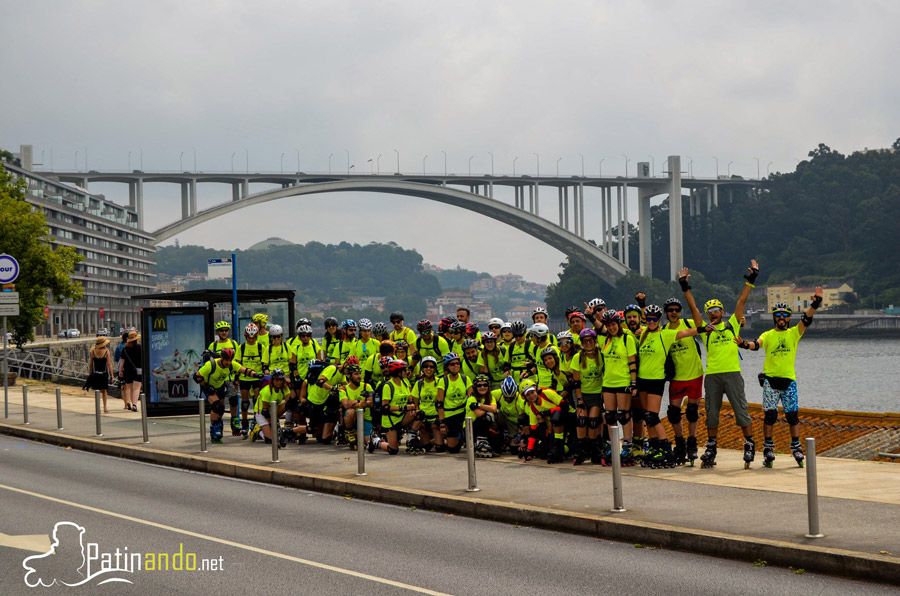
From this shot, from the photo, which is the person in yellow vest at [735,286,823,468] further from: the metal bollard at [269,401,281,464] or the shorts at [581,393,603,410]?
the metal bollard at [269,401,281,464]

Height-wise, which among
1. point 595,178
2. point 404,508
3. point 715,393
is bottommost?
point 404,508

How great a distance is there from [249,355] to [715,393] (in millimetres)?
7952

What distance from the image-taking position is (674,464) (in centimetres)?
1419

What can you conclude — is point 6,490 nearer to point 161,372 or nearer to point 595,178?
point 161,372

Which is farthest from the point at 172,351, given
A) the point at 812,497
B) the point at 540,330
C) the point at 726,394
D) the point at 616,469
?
the point at 812,497

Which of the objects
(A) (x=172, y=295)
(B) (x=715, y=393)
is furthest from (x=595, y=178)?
(B) (x=715, y=393)

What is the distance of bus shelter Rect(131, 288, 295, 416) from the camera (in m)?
22.8

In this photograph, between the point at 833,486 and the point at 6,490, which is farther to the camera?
the point at 6,490

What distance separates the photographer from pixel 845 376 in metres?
71.0

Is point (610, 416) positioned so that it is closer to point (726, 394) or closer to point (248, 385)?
point (726, 394)

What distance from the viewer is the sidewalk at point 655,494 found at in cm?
938

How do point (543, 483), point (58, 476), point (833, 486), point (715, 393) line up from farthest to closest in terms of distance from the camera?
point (58, 476)
point (715, 393)
point (543, 483)
point (833, 486)

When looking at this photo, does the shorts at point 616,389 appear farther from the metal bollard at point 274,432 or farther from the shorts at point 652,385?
the metal bollard at point 274,432

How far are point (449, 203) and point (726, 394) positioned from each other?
9191cm
